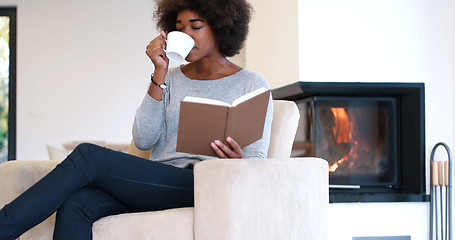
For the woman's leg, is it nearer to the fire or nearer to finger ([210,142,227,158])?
finger ([210,142,227,158])

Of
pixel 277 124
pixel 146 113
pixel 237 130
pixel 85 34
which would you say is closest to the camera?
pixel 237 130

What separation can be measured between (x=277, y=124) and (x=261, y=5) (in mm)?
1762

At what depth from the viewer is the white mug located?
72.1 inches

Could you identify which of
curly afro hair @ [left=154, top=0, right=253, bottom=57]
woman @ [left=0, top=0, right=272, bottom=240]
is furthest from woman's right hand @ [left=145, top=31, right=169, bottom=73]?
curly afro hair @ [left=154, top=0, right=253, bottom=57]

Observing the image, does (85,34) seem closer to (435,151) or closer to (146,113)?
(435,151)

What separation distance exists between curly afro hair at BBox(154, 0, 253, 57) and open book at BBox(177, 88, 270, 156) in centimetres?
45

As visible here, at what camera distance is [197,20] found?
1985 millimetres

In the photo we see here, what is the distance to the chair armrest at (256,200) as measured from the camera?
1521 millimetres

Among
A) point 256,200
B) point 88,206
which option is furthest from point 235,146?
point 88,206

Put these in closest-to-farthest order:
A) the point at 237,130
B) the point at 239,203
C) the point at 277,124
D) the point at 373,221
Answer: the point at 239,203, the point at 237,130, the point at 277,124, the point at 373,221

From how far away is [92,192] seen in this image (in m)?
1.62

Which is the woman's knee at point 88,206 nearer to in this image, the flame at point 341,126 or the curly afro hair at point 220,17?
the curly afro hair at point 220,17

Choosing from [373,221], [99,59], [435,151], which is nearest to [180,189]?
[373,221]

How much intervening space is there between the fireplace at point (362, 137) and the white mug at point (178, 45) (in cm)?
133
